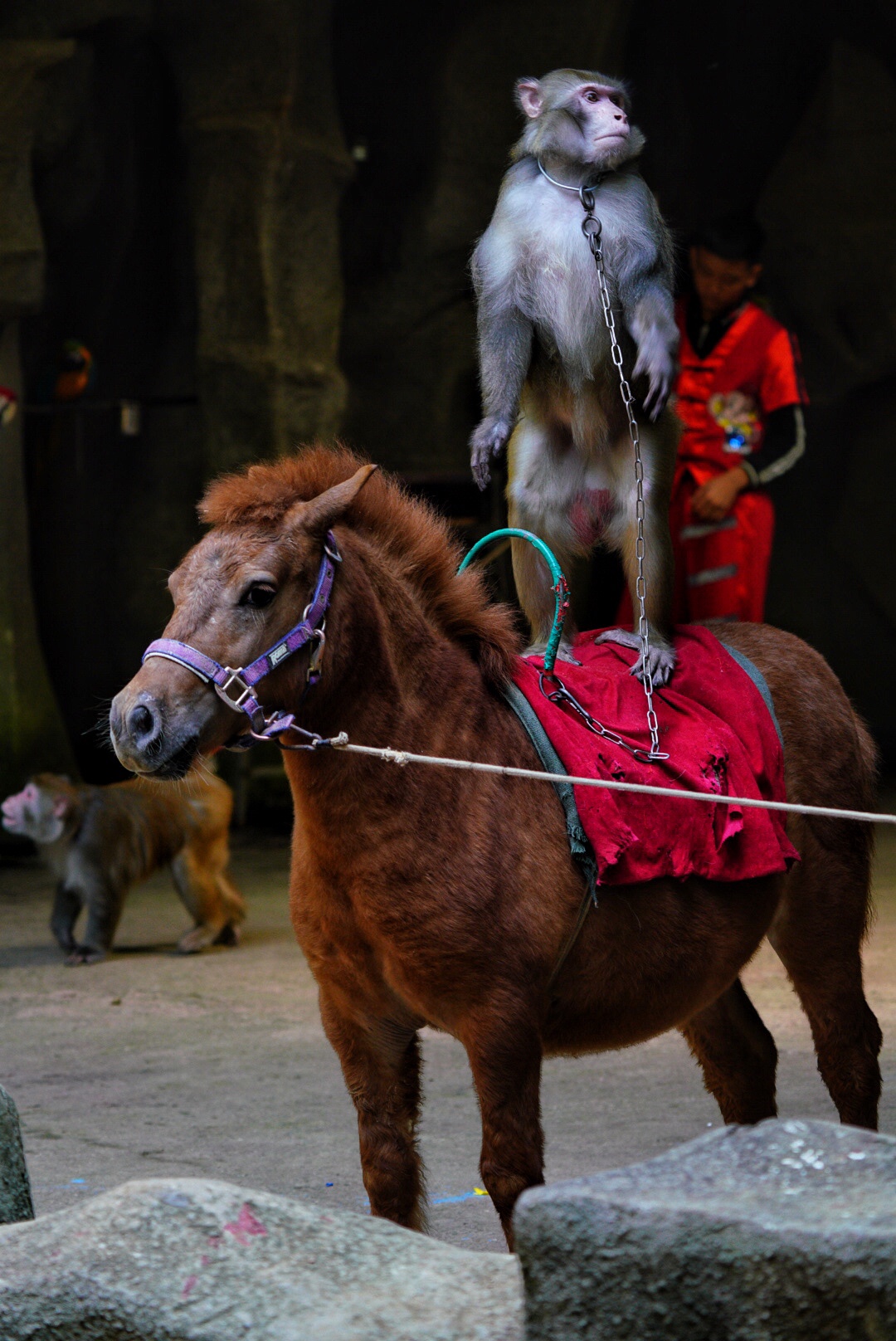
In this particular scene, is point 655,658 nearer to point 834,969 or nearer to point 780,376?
point 834,969

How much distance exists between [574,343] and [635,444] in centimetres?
26

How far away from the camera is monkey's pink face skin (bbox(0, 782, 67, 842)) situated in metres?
7.33

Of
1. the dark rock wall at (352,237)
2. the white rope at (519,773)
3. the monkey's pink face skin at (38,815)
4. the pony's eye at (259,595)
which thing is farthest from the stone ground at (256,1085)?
the dark rock wall at (352,237)

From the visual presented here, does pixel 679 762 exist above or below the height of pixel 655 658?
below

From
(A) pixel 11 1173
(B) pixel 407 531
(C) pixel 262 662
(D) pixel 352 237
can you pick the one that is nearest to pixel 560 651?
(B) pixel 407 531

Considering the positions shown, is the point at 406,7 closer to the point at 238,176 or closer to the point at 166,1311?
the point at 238,176

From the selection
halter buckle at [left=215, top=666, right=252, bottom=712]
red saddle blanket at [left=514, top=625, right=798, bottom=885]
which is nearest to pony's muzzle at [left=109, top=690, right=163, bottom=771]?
halter buckle at [left=215, top=666, right=252, bottom=712]

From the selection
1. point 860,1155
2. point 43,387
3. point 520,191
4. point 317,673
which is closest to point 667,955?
point 317,673

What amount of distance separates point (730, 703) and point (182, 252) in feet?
30.5

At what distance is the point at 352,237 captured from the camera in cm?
1198

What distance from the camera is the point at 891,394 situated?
43.8 ft

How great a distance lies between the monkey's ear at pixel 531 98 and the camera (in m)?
3.71

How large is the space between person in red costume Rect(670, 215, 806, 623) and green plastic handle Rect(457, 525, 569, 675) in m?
1.02

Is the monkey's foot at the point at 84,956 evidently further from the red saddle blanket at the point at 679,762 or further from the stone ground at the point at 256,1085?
the red saddle blanket at the point at 679,762
